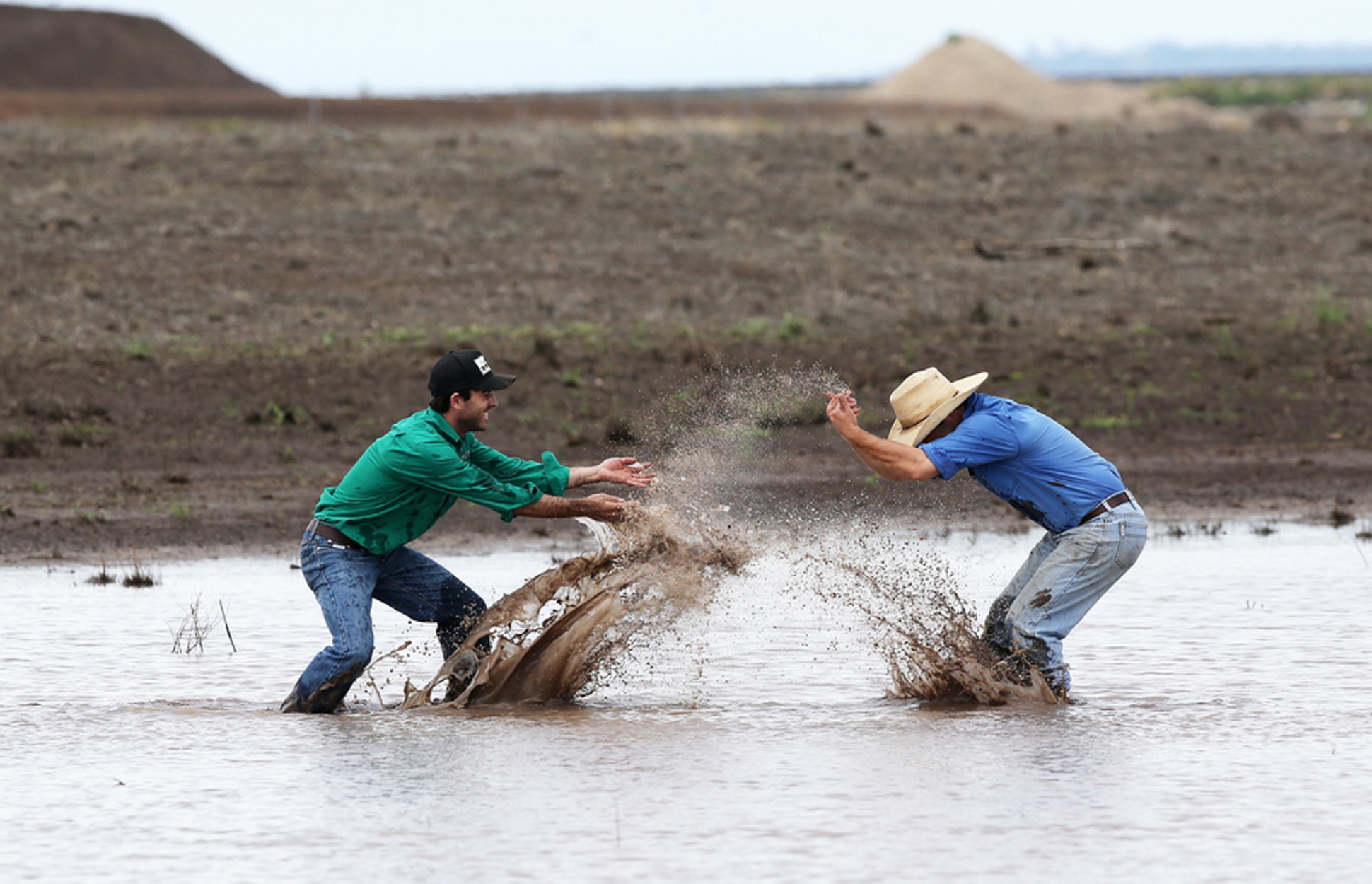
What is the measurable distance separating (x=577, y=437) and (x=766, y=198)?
43.9ft

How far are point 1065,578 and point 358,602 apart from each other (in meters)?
2.98

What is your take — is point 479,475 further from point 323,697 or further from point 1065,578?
point 1065,578

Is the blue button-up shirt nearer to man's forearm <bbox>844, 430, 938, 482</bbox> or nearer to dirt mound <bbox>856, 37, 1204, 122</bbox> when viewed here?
man's forearm <bbox>844, 430, 938, 482</bbox>

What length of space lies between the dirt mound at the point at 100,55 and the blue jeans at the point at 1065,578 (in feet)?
200

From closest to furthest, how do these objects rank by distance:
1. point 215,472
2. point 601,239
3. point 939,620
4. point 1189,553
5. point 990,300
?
point 939,620 → point 1189,553 → point 215,472 → point 990,300 → point 601,239

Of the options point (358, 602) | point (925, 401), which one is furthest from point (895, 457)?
point (358, 602)

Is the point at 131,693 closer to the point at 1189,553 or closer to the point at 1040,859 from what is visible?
the point at 1040,859

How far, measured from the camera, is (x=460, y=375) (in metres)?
8.16

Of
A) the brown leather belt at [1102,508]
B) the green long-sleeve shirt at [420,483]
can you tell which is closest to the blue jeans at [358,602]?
the green long-sleeve shirt at [420,483]

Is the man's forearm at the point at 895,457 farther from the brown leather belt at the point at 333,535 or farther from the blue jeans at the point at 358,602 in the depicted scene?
the brown leather belt at the point at 333,535

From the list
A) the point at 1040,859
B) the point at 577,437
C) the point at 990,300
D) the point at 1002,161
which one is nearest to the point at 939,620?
the point at 1040,859

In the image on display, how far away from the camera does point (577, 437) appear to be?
1727 centimetres

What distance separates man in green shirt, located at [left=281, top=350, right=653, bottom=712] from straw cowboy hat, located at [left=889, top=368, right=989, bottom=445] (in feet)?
3.91

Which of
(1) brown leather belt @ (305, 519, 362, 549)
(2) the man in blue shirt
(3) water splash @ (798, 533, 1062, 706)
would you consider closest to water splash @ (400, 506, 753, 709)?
(3) water splash @ (798, 533, 1062, 706)
